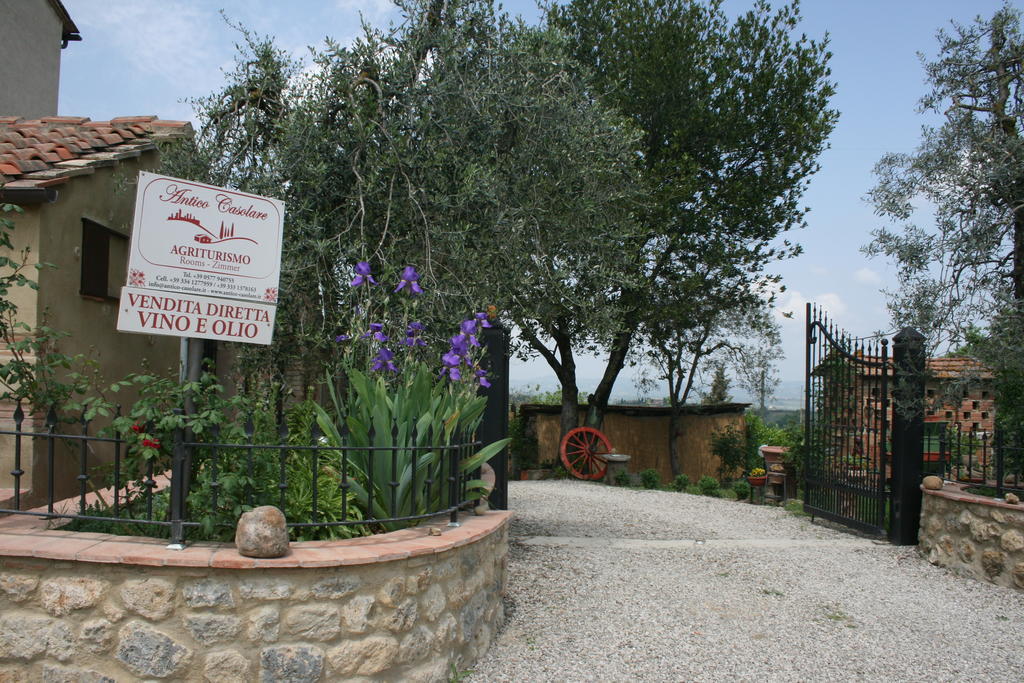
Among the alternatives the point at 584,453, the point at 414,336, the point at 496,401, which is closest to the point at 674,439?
the point at 584,453

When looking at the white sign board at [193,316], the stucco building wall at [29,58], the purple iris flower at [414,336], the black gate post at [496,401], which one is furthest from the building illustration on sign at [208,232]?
the stucco building wall at [29,58]

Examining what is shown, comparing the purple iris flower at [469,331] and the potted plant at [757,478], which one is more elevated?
the purple iris flower at [469,331]

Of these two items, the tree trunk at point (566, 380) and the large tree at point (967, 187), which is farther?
the tree trunk at point (566, 380)

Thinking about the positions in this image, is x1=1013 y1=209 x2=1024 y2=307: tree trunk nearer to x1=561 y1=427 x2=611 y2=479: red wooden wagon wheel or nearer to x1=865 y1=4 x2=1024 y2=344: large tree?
x1=865 y1=4 x2=1024 y2=344: large tree

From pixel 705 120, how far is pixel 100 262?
36.2ft

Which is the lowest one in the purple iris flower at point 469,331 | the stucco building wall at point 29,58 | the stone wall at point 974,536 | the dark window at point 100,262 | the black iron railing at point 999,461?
the stone wall at point 974,536

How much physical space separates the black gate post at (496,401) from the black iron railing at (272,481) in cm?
109

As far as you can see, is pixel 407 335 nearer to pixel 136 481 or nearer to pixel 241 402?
pixel 241 402

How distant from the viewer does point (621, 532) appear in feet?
27.1

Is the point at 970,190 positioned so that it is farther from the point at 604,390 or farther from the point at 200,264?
the point at 604,390

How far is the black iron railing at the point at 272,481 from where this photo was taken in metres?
3.64

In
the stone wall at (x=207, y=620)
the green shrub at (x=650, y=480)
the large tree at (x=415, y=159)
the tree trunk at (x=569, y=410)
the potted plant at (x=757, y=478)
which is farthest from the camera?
the tree trunk at (x=569, y=410)

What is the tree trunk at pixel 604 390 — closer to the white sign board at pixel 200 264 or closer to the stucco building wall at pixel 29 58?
the stucco building wall at pixel 29 58

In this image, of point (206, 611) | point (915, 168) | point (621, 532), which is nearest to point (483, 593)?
point (206, 611)
